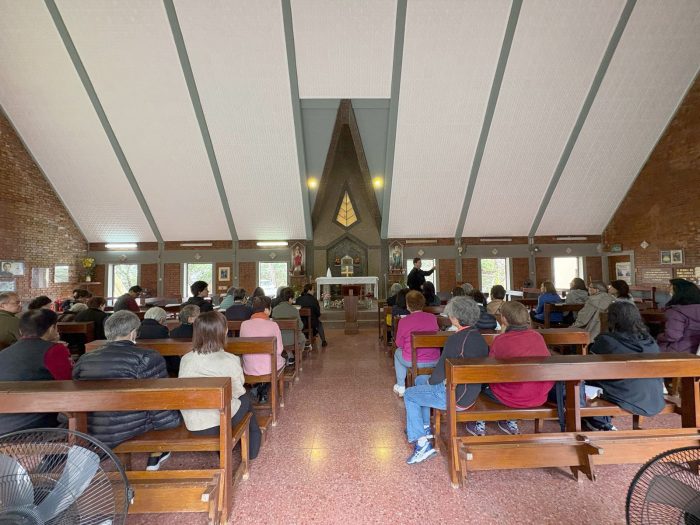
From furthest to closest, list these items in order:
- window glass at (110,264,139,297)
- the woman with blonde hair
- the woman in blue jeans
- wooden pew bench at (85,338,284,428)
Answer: window glass at (110,264,139,297)
wooden pew bench at (85,338,284,428)
the woman in blue jeans
the woman with blonde hair

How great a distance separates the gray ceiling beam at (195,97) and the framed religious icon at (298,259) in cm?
243

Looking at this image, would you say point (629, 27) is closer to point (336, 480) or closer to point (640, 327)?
point (640, 327)

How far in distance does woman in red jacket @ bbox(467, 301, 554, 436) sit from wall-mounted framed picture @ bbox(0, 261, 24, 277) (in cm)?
1076

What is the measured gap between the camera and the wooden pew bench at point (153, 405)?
169cm

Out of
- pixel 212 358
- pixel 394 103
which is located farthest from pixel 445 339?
pixel 394 103

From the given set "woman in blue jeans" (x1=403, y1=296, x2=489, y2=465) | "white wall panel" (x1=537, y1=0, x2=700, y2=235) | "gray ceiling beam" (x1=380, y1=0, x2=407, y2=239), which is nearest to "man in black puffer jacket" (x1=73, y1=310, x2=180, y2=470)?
"woman in blue jeans" (x1=403, y1=296, x2=489, y2=465)

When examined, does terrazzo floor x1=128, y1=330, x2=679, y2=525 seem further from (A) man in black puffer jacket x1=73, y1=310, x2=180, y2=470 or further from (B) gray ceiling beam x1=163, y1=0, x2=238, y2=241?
(B) gray ceiling beam x1=163, y1=0, x2=238, y2=241

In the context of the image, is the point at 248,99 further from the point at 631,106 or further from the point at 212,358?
the point at 631,106

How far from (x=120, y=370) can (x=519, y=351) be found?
2.58 m

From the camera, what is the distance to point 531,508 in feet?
6.43

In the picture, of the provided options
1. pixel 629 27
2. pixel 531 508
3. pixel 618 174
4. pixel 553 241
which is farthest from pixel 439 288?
pixel 531 508

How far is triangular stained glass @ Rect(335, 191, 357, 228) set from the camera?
41.8 feet

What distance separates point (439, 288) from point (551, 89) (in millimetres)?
6590

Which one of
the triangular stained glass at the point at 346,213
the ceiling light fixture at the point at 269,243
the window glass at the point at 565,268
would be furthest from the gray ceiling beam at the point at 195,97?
the window glass at the point at 565,268
